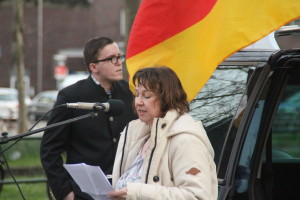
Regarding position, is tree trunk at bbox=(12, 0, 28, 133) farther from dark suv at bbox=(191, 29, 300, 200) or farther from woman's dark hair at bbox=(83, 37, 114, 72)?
dark suv at bbox=(191, 29, 300, 200)

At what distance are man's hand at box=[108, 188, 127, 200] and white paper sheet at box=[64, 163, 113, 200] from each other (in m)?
0.06

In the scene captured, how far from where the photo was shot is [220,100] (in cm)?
513

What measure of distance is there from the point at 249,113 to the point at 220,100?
379 millimetres

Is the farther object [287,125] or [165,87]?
[287,125]

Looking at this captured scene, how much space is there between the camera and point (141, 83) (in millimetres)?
4105

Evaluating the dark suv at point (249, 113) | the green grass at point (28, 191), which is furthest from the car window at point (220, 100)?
the green grass at point (28, 191)

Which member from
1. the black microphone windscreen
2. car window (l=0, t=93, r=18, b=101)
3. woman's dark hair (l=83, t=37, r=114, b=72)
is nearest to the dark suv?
the black microphone windscreen

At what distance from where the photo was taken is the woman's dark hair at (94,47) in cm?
580

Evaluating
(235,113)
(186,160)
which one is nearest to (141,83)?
(186,160)

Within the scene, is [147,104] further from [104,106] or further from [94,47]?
[94,47]

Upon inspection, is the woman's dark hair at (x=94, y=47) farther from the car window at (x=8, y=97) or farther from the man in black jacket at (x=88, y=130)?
the car window at (x=8, y=97)

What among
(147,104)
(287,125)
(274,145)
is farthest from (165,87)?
(287,125)

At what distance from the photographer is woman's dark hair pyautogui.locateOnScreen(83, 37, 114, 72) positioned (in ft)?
19.0

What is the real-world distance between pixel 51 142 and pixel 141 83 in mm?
1754
